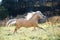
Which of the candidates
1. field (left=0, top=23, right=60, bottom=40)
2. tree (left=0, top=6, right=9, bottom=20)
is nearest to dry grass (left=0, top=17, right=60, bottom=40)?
field (left=0, top=23, right=60, bottom=40)

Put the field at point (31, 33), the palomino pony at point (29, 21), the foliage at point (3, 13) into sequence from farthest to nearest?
1. the foliage at point (3, 13)
2. the palomino pony at point (29, 21)
3. the field at point (31, 33)

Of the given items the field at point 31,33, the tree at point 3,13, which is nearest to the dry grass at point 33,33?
the field at point 31,33

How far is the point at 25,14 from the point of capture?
7.42ft

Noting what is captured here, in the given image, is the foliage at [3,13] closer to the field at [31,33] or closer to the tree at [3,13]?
the tree at [3,13]

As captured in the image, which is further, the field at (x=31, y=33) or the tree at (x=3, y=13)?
the tree at (x=3, y=13)

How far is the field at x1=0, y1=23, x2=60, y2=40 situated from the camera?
6.48 ft

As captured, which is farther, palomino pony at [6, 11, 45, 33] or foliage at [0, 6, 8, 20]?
foliage at [0, 6, 8, 20]

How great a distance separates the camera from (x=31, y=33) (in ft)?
6.91

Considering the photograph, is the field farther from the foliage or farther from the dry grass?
the foliage

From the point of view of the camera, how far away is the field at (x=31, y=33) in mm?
1976

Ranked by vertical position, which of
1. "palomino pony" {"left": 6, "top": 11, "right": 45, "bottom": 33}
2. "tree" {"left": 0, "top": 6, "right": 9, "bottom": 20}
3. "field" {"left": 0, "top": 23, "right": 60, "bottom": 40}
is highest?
"tree" {"left": 0, "top": 6, "right": 9, "bottom": 20}

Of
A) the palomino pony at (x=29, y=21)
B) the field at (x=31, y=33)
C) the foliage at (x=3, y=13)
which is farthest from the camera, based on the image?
the foliage at (x=3, y=13)

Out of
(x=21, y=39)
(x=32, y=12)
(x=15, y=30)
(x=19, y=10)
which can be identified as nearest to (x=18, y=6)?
(x=19, y=10)

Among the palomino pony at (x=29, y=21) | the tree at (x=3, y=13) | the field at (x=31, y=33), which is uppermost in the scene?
the tree at (x=3, y=13)
